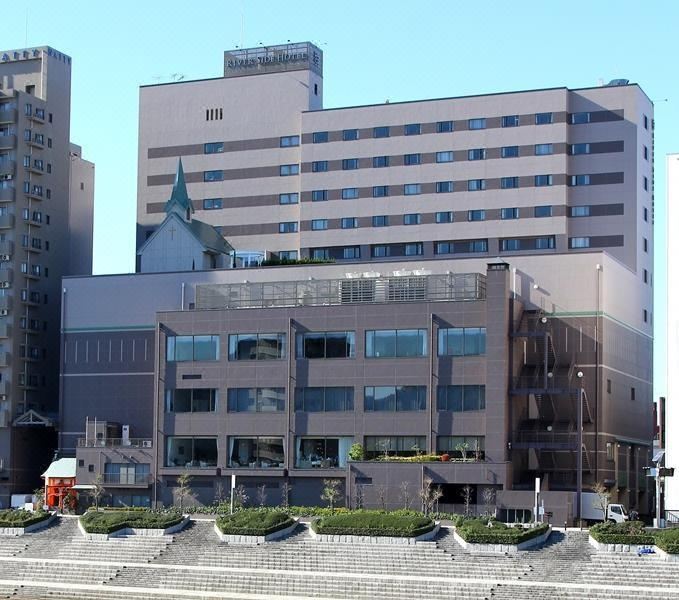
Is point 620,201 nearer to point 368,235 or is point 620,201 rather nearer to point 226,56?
point 368,235

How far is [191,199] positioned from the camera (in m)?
144

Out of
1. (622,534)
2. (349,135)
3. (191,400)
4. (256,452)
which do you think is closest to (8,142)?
(349,135)

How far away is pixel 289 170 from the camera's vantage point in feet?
464

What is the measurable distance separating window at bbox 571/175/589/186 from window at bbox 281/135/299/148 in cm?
2741

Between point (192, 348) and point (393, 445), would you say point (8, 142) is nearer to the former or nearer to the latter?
point (192, 348)

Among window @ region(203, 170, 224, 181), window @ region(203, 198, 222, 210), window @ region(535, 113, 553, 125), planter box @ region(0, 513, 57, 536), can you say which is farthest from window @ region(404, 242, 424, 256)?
planter box @ region(0, 513, 57, 536)

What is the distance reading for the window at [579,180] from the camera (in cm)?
13150

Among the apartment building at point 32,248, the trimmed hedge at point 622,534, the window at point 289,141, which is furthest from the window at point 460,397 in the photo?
the window at point 289,141

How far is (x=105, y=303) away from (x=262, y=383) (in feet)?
71.9

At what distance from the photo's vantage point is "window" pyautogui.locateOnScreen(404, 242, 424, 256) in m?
136

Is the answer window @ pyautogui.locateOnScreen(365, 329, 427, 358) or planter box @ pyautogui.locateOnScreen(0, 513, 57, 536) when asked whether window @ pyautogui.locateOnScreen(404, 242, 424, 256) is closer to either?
window @ pyautogui.locateOnScreen(365, 329, 427, 358)

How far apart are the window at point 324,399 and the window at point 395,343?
345cm

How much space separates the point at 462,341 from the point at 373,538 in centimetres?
2202

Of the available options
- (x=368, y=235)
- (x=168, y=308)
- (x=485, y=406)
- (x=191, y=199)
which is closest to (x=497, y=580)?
(x=485, y=406)
